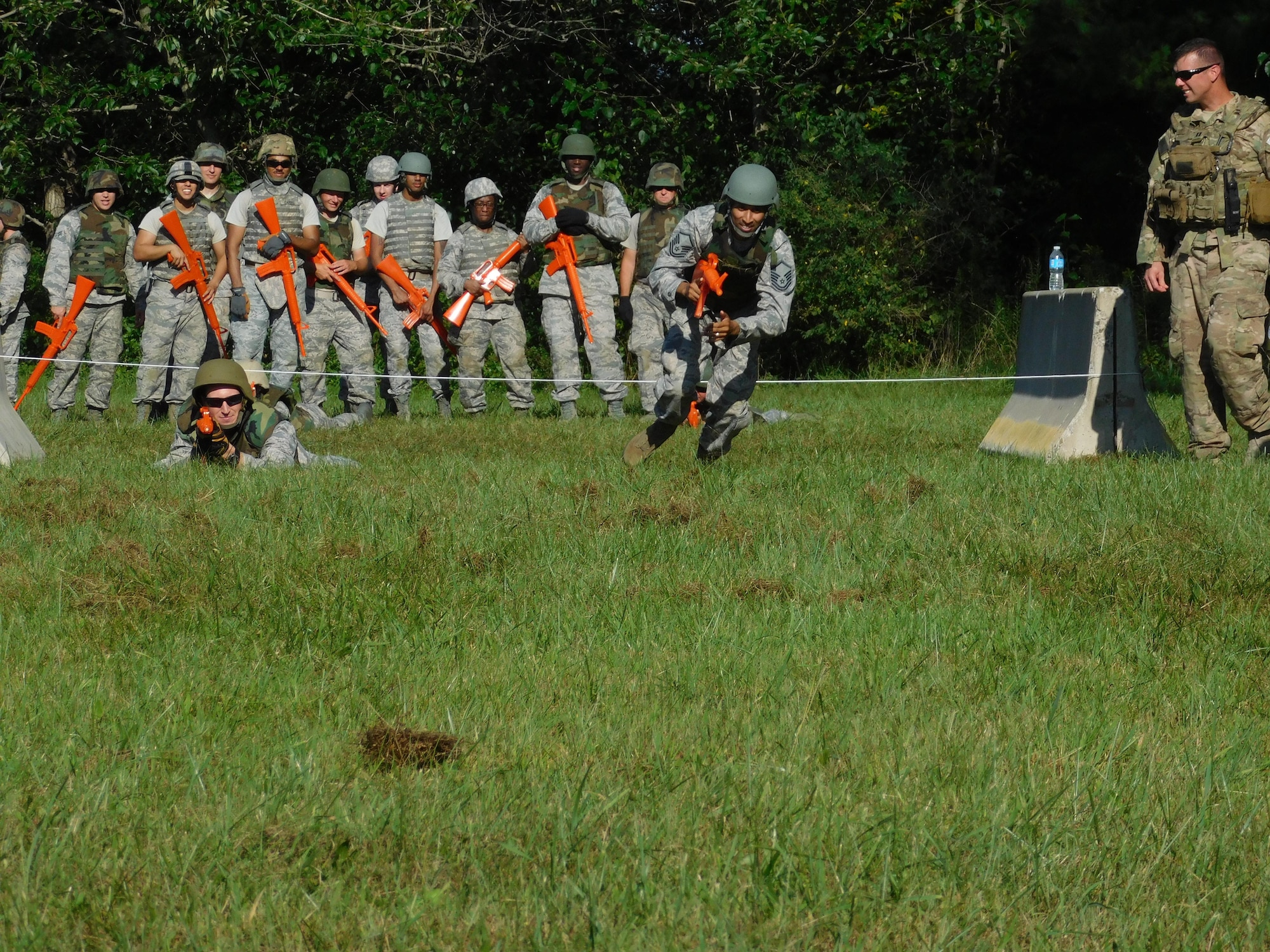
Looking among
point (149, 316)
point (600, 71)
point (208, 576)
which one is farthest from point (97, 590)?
point (600, 71)

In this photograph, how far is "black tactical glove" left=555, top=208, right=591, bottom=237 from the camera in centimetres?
1389

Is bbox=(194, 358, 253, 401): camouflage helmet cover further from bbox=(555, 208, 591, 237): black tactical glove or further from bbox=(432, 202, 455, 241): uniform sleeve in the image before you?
bbox=(432, 202, 455, 241): uniform sleeve

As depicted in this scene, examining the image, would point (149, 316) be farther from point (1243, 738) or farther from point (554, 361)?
point (1243, 738)

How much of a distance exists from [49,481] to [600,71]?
13242 millimetres

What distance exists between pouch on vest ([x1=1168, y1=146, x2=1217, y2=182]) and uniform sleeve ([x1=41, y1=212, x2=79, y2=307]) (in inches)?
375

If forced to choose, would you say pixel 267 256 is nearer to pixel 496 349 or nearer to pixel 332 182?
pixel 332 182

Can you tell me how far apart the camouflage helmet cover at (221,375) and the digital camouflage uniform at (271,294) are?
179 inches

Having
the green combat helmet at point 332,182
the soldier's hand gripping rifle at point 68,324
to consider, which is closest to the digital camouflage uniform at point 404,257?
the green combat helmet at point 332,182

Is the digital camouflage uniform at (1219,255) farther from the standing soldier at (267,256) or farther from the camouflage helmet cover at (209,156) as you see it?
the camouflage helmet cover at (209,156)

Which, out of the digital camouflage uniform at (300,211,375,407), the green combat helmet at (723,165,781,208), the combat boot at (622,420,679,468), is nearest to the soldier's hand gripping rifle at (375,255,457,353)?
the digital camouflage uniform at (300,211,375,407)

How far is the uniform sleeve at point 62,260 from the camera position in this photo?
549 inches

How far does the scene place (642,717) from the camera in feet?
13.5

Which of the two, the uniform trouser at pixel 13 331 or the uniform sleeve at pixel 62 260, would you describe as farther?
the uniform trouser at pixel 13 331

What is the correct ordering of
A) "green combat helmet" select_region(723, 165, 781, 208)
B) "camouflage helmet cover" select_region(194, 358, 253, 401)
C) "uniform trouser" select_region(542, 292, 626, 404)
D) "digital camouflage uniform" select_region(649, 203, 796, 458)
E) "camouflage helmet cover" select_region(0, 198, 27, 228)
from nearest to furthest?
"green combat helmet" select_region(723, 165, 781, 208), "camouflage helmet cover" select_region(194, 358, 253, 401), "digital camouflage uniform" select_region(649, 203, 796, 458), "uniform trouser" select_region(542, 292, 626, 404), "camouflage helmet cover" select_region(0, 198, 27, 228)
